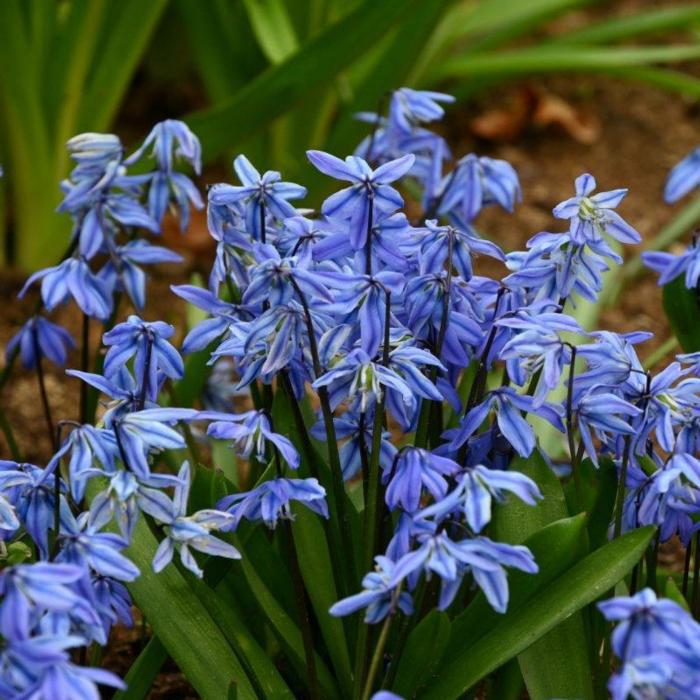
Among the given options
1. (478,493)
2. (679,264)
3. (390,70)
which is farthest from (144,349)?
(390,70)

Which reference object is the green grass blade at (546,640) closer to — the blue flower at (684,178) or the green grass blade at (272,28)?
the blue flower at (684,178)

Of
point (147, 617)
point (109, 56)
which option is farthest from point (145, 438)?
point (109, 56)

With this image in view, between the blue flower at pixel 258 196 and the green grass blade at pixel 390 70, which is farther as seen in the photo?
the green grass blade at pixel 390 70

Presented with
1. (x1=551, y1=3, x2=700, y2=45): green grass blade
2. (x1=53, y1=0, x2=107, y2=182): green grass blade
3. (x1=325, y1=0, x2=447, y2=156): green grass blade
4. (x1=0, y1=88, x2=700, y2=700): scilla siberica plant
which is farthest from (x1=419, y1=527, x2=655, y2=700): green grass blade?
(x1=551, y1=3, x2=700, y2=45): green grass blade

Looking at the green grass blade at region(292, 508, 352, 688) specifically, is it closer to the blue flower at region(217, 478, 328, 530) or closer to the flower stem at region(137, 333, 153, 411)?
the blue flower at region(217, 478, 328, 530)

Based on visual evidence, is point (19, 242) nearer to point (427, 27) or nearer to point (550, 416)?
point (427, 27)

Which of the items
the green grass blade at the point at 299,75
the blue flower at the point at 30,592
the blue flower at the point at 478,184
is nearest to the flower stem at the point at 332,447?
the blue flower at the point at 30,592
